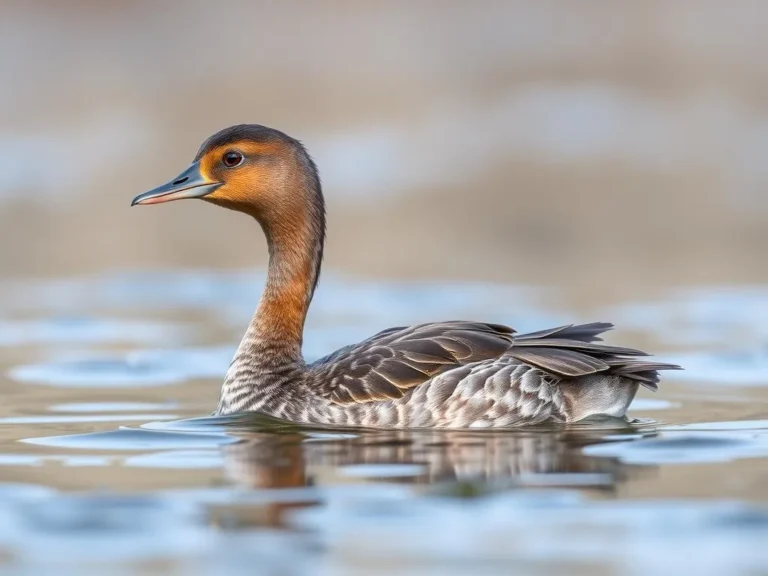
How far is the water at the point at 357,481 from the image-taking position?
6945 mm

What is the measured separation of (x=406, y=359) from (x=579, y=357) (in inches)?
40.9

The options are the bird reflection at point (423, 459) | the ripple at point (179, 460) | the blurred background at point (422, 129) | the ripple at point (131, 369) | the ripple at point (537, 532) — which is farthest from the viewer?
the blurred background at point (422, 129)

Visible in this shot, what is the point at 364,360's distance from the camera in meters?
10.4

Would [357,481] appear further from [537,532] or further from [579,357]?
[579,357]

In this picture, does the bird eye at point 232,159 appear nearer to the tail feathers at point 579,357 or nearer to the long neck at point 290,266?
the long neck at point 290,266

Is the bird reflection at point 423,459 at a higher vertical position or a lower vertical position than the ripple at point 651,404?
lower

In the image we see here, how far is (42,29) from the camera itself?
34281 millimetres

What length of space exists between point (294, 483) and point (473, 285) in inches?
353

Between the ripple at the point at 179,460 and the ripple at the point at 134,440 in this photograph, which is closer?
the ripple at the point at 179,460

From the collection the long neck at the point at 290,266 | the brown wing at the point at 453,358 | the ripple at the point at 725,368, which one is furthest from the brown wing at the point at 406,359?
the ripple at the point at 725,368

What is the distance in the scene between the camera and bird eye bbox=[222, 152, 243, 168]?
10.9m

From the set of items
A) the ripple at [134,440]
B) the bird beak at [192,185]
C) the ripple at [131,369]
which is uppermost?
the bird beak at [192,185]

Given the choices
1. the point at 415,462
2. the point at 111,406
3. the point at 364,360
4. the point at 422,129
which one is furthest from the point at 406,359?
the point at 422,129

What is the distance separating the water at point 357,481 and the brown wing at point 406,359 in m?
0.37
